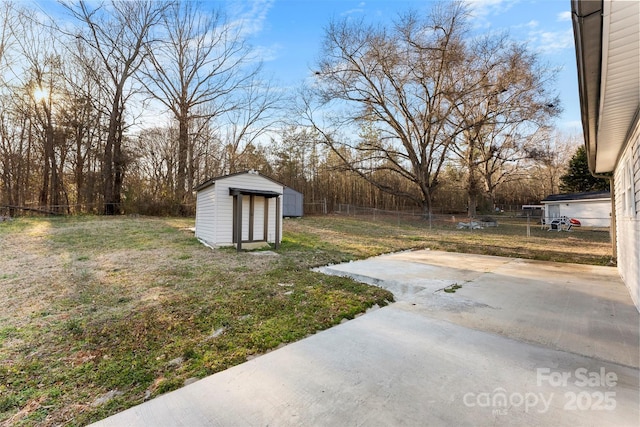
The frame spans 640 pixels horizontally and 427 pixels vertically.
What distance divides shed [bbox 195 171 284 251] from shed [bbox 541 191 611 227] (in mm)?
18002

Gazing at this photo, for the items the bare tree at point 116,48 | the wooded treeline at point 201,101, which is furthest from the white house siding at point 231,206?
the bare tree at point 116,48

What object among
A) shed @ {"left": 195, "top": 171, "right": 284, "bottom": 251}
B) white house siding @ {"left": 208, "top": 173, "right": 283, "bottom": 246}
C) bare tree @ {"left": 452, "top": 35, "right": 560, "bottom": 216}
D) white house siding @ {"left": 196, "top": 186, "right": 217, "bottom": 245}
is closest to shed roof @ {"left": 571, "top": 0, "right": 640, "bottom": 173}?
shed @ {"left": 195, "top": 171, "right": 284, "bottom": 251}

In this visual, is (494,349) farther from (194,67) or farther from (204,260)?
(194,67)

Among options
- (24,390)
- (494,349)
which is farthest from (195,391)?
(494,349)

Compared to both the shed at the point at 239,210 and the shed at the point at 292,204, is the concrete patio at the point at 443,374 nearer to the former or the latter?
the shed at the point at 239,210

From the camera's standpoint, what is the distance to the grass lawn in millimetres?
1801

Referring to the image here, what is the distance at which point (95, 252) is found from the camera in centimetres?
633

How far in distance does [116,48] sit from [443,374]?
2063 cm

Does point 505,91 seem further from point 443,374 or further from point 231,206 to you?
point 443,374

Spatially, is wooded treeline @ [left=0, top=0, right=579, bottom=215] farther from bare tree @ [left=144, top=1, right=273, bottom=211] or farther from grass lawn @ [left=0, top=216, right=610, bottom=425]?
grass lawn @ [left=0, top=216, right=610, bottom=425]

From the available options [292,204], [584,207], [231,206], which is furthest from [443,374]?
[584,207]

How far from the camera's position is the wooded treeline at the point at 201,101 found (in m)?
14.2

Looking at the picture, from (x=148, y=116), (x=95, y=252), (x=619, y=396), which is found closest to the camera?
(x=619, y=396)

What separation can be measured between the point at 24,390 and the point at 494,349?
3312mm
